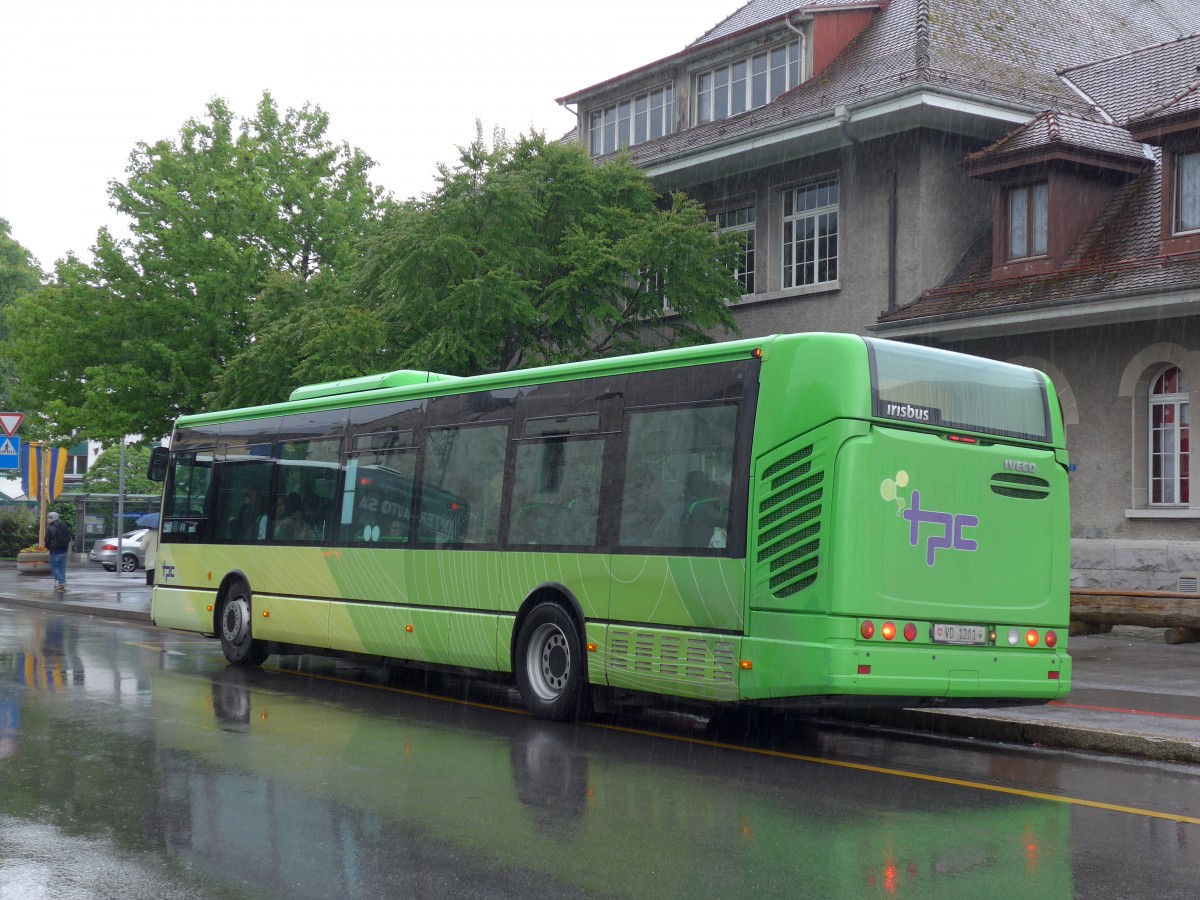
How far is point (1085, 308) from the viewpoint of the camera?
61.2ft

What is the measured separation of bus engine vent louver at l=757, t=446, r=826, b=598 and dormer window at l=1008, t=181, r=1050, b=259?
12.4 meters

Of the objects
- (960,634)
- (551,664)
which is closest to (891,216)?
(551,664)

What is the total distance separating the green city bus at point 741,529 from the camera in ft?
31.1

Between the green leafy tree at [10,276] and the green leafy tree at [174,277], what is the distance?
27.3m

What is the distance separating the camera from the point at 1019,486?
10.3m

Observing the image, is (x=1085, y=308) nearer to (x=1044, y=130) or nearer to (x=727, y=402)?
(x=1044, y=130)

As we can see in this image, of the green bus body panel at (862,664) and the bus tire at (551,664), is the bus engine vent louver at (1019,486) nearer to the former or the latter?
the green bus body panel at (862,664)

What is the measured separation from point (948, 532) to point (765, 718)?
2871mm

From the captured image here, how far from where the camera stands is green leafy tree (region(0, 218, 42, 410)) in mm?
63216

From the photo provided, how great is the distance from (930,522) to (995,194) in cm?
1307

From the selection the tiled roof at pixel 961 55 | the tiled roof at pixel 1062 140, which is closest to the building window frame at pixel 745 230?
the tiled roof at pixel 961 55

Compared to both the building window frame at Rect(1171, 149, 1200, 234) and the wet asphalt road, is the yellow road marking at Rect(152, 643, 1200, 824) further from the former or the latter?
the building window frame at Rect(1171, 149, 1200, 234)

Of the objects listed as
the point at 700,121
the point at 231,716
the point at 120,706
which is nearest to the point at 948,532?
the point at 231,716

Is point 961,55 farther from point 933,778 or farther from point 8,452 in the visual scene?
point 8,452
